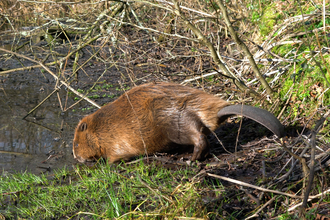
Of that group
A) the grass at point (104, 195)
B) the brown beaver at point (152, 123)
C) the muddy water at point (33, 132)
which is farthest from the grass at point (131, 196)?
the muddy water at point (33, 132)

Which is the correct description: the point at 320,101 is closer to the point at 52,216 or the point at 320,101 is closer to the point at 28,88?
the point at 52,216

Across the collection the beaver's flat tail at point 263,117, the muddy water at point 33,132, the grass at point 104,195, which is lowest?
the muddy water at point 33,132

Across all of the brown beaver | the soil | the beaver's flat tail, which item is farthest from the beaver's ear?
the beaver's flat tail

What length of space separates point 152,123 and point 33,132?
1.97m

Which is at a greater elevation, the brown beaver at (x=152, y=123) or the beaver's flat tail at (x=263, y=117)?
the beaver's flat tail at (x=263, y=117)

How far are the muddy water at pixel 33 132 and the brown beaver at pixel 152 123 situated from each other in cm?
38

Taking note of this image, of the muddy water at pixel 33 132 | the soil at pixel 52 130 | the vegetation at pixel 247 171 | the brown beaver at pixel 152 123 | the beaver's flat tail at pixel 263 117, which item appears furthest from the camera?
the muddy water at pixel 33 132

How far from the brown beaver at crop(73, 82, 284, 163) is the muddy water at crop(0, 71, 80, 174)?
379 mm

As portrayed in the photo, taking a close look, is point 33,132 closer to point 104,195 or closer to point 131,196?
point 104,195

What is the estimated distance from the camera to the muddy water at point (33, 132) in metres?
3.73

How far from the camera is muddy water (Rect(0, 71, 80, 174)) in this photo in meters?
3.73

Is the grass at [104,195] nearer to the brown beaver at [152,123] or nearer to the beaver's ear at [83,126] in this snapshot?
the brown beaver at [152,123]

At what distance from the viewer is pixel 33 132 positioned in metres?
4.50

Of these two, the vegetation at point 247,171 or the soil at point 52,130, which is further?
the soil at point 52,130
